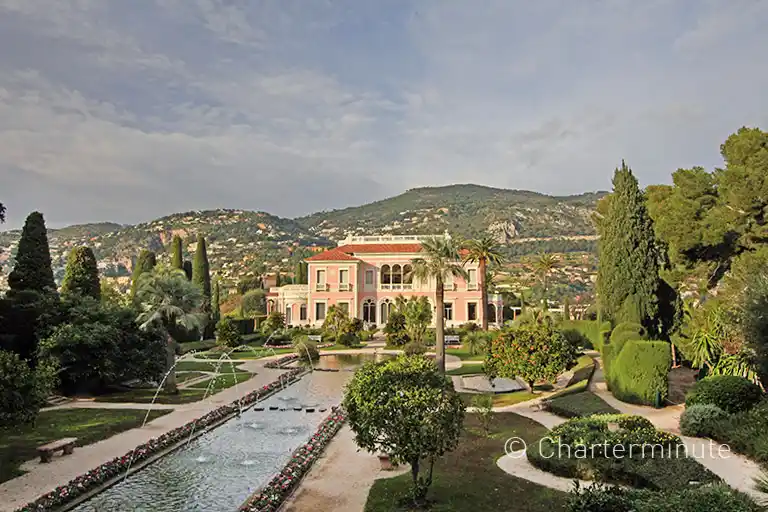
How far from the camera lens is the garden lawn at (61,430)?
1275 cm

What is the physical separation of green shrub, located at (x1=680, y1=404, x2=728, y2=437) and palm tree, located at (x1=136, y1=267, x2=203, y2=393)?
711 inches

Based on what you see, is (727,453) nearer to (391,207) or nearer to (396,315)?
(396,315)

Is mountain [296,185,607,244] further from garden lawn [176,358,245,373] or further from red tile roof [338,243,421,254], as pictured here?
garden lawn [176,358,245,373]

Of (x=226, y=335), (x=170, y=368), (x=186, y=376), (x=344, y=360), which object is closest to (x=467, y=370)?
(x=344, y=360)

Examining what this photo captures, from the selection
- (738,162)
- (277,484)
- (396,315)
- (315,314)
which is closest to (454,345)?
(396,315)

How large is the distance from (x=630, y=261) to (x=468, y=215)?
117 meters

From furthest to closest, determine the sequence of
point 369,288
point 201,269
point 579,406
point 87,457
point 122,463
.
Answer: point 369,288 < point 201,269 < point 579,406 < point 87,457 < point 122,463

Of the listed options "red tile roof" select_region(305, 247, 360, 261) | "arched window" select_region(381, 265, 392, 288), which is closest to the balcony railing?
"arched window" select_region(381, 265, 392, 288)

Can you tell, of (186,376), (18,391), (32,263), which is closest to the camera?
(18,391)

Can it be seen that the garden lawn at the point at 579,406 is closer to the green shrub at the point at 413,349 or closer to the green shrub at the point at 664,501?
the green shrub at the point at 664,501

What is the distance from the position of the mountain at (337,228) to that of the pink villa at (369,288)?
4611 cm

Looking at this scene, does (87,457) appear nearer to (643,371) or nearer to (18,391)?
(18,391)

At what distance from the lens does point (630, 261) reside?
23.7 m

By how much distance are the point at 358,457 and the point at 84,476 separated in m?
5.66
